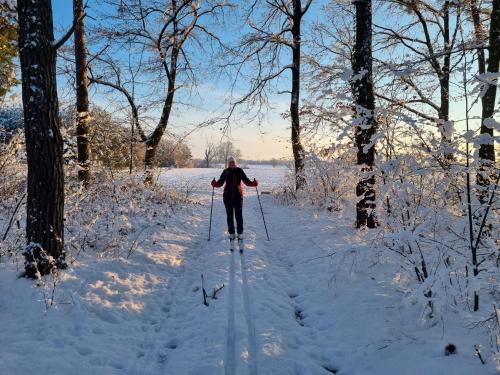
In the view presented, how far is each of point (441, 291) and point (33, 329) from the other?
420cm

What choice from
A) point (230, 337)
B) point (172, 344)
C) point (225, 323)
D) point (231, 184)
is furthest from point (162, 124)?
point (230, 337)

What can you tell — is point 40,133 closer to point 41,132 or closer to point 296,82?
point 41,132

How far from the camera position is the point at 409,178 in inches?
177

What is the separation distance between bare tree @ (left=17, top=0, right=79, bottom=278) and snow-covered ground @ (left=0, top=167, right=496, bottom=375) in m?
0.58

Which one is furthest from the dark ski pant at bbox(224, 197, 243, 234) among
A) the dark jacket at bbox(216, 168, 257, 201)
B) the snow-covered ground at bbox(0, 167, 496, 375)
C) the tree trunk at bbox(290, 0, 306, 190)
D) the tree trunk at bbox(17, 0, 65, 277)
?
the tree trunk at bbox(290, 0, 306, 190)

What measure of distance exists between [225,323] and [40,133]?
356 cm

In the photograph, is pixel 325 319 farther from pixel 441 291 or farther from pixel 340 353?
pixel 441 291

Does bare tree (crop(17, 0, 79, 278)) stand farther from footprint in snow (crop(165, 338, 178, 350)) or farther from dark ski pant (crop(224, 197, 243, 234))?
dark ski pant (crop(224, 197, 243, 234))

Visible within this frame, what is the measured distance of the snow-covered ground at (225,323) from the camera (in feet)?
12.0

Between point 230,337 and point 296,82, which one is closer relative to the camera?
point 230,337

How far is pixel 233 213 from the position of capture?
9.45 meters

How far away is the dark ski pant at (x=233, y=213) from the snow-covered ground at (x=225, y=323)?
6.64 ft

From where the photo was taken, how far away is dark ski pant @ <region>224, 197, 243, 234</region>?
9.28 metres

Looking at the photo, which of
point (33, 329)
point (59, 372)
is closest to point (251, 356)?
point (59, 372)
